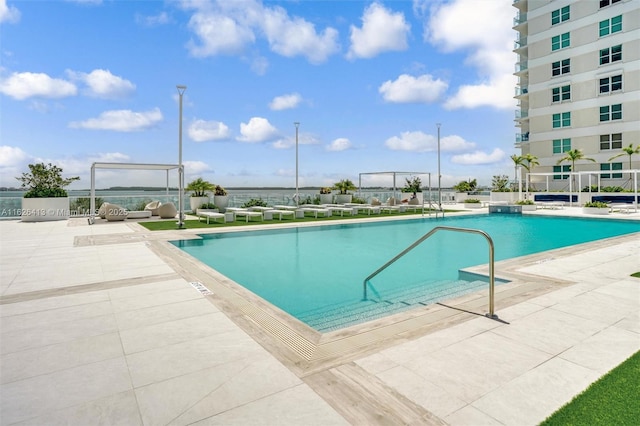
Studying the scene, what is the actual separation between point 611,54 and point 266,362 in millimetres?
39721

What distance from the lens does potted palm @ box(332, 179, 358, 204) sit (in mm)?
24906

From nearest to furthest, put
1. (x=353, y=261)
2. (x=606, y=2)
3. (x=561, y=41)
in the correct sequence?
(x=353, y=261) → (x=606, y=2) → (x=561, y=41)

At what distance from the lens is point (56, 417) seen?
2381 mm

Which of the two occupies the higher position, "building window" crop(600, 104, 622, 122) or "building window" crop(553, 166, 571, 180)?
"building window" crop(600, 104, 622, 122)

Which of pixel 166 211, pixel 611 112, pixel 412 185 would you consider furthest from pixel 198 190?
pixel 611 112

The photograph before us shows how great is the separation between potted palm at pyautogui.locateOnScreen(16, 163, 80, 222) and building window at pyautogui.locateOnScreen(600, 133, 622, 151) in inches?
1570

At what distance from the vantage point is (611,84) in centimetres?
3048

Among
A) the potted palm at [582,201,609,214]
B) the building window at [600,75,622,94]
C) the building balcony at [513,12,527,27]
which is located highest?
the building balcony at [513,12,527,27]

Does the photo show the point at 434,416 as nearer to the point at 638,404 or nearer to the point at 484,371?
the point at 484,371

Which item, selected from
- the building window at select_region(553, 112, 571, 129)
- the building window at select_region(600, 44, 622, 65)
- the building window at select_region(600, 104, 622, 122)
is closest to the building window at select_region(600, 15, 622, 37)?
the building window at select_region(600, 44, 622, 65)

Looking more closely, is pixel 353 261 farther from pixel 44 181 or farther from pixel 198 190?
pixel 44 181

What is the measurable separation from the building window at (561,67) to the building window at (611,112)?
5.00m

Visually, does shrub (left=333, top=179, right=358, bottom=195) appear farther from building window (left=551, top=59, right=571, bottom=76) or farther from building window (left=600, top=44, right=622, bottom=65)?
building window (left=600, top=44, right=622, bottom=65)

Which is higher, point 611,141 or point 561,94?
point 561,94
